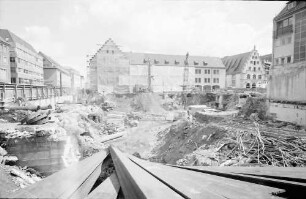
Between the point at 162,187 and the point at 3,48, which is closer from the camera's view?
the point at 162,187

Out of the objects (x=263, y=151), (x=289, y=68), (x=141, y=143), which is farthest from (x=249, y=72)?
(x=263, y=151)

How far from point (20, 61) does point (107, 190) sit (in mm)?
51344

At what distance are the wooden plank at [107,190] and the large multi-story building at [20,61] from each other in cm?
4267

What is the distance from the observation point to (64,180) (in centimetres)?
317

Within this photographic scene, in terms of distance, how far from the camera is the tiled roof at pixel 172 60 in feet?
181

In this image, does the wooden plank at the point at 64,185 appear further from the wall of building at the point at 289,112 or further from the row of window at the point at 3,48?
the row of window at the point at 3,48

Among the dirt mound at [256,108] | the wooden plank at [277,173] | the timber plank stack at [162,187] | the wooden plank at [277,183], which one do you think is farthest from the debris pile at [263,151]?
the dirt mound at [256,108]

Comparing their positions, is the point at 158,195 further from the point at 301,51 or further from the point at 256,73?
the point at 256,73

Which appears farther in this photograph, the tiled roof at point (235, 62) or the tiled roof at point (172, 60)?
the tiled roof at point (235, 62)

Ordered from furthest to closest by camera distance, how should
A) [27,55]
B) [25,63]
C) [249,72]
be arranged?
[249,72] → [27,55] → [25,63]

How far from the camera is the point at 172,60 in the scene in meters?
58.5

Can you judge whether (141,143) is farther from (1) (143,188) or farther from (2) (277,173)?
(1) (143,188)

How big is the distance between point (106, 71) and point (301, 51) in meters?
39.6

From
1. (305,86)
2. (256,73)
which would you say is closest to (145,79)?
(256,73)
